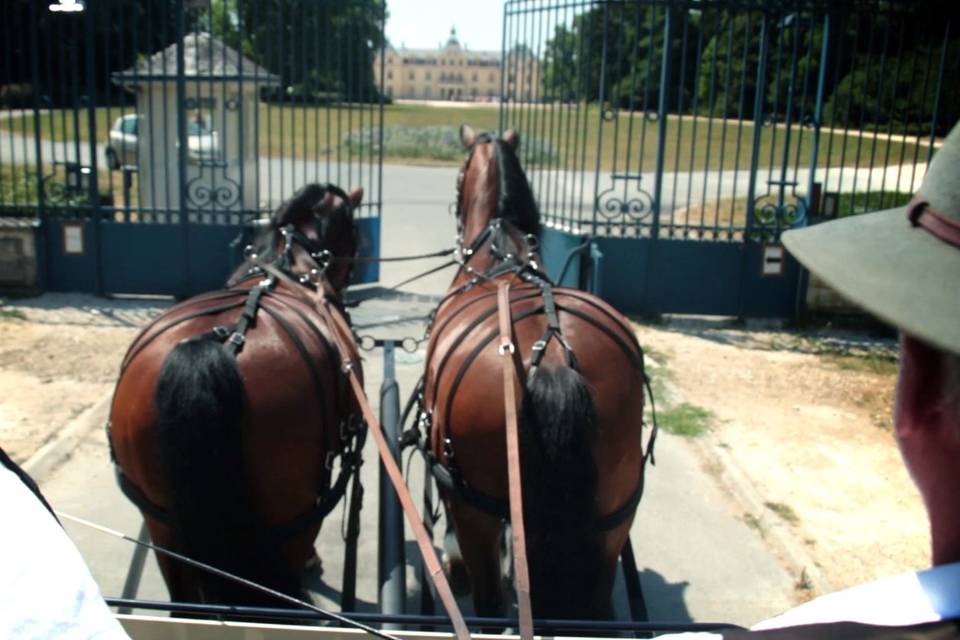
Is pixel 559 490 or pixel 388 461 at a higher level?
pixel 388 461

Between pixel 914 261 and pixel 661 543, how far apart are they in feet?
13.7

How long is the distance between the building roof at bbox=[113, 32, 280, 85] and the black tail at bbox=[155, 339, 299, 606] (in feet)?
21.2

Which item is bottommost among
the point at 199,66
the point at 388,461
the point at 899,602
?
the point at 388,461

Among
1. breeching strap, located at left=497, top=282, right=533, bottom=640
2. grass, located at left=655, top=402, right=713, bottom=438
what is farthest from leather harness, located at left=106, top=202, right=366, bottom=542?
grass, located at left=655, top=402, right=713, bottom=438

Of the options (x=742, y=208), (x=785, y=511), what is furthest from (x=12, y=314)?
(x=742, y=208)

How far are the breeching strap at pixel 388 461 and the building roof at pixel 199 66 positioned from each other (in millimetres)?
5486

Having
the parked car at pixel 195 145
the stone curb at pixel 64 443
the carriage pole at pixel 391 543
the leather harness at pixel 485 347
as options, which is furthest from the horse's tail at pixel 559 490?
the parked car at pixel 195 145

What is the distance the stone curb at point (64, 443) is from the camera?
17.5ft

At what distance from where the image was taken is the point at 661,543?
487 cm

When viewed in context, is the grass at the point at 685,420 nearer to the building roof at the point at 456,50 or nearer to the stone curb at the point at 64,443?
the stone curb at the point at 64,443

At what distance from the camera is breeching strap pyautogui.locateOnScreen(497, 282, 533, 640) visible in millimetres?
1982

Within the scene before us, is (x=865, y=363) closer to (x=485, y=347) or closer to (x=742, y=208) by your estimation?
(x=485, y=347)

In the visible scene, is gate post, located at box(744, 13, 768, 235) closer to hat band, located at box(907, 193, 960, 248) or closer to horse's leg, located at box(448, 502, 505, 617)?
horse's leg, located at box(448, 502, 505, 617)

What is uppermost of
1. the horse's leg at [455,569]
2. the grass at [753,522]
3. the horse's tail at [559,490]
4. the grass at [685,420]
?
the horse's tail at [559,490]
